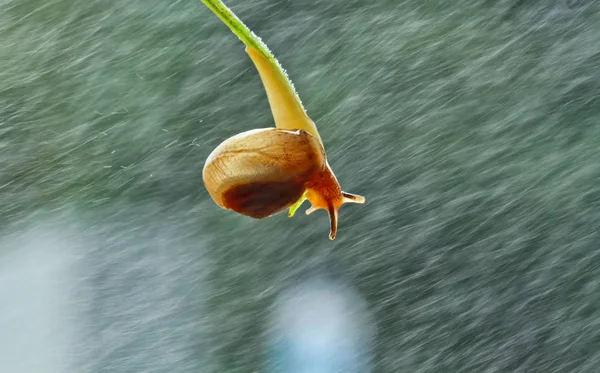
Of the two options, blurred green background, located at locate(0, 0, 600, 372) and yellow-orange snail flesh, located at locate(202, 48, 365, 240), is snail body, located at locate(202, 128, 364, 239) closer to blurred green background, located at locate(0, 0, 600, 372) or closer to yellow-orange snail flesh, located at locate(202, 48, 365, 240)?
yellow-orange snail flesh, located at locate(202, 48, 365, 240)

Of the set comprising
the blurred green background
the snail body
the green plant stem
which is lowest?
the blurred green background

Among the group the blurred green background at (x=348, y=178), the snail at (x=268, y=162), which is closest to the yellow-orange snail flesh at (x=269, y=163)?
the snail at (x=268, y=162)

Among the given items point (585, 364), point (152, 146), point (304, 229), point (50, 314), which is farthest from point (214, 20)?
point (585, 364)

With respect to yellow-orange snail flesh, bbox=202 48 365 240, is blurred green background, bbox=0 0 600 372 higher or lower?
lower

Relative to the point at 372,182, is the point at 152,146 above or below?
above

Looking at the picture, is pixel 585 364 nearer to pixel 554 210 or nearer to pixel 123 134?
pixel 554 210

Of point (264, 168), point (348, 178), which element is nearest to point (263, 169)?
point (264, 168)

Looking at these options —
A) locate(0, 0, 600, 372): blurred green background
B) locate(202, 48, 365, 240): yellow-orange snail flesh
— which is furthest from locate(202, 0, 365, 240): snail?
locate(0, 0, 600, 372): blurred green background
